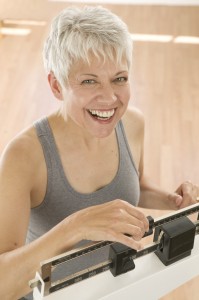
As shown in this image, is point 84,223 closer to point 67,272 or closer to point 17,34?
point 67,272

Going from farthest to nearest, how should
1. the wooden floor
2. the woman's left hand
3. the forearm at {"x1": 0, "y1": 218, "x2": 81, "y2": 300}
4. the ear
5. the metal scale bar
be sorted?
the wooden floor < the woman's left hand < the ear < the forearm at {"x1": 0, "y1": 218, "x2": 81, "y2": 300} < the metal scale bar

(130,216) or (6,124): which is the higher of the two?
(130,216)

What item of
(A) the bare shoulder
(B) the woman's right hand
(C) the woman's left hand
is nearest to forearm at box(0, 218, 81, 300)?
(B) the woman's right hand

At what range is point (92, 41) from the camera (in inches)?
40.5

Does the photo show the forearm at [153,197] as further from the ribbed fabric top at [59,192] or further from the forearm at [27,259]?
the forearm at [27,259]

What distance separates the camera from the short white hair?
40.6 inches

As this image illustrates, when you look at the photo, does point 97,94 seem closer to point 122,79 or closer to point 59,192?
point 122,79

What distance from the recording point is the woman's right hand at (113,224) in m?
0.77

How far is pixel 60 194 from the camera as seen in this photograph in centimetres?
120

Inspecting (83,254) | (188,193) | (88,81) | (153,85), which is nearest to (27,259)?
(83,254)

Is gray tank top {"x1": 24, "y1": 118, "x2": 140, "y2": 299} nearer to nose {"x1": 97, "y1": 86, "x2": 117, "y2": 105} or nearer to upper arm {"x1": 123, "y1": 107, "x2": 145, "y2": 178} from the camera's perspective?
upper arm {"x1": 123, "y1": 107, "x2": 145, "y2": 178}

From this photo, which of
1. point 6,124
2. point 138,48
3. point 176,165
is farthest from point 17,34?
point 176,165

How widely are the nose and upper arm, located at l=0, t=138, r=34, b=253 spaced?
0.75 feet

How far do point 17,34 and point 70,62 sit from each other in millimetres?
3873
